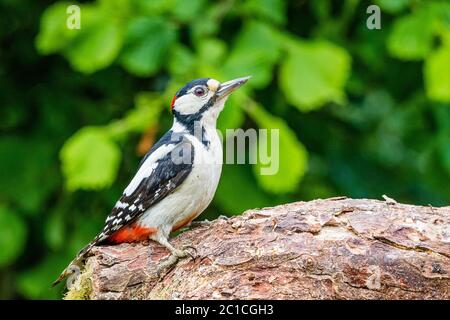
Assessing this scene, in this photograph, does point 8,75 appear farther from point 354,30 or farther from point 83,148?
point 354,30

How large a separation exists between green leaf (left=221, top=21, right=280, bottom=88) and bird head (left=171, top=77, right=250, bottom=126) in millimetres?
985

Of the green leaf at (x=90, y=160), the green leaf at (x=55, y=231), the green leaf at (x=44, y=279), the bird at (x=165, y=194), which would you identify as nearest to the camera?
the bird at (x=165, y=194)

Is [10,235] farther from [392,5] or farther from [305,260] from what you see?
[305,260]

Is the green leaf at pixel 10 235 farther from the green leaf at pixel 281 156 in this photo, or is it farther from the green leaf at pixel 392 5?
the green leaf at pixel 392 5

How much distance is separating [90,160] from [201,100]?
1.24 meters

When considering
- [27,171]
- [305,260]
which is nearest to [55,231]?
[27,171]

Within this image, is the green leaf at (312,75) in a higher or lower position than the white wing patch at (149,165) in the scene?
higher

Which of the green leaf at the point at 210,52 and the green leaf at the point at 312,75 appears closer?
the green leaf at the point at 312,75

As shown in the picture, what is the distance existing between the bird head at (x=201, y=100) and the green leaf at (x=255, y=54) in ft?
3.23

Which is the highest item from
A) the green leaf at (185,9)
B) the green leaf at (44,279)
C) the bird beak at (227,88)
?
the green leaf at (185,9)

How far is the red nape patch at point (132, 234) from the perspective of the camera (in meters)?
5.36

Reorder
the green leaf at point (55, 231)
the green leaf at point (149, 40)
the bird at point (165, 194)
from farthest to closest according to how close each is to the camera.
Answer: the green leaf at point (55, 231) < the green leaf at point (149, 40) < the bird at point (165, 194)

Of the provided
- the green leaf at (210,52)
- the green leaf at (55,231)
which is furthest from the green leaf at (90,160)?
the green leaf at (55,231)

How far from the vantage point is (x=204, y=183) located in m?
5.32
